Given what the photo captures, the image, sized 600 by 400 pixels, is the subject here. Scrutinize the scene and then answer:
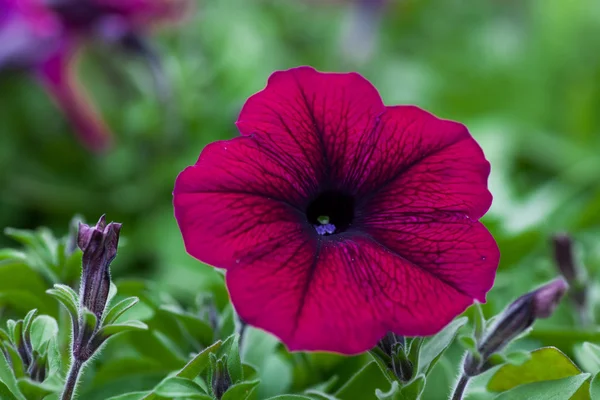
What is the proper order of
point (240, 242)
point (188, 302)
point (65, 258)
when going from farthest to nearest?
point (188, 302) < point (65, 258) < point (240, 242)

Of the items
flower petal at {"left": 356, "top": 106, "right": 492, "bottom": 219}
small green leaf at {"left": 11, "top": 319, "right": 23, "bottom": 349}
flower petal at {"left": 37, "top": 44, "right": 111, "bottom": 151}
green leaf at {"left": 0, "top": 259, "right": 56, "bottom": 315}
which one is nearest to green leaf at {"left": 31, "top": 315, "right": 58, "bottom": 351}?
small green leaf at {"left": 11, "top": 319, "right": 23, "bottom": 349}

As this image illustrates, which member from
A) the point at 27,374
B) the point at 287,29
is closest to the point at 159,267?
the point at 27,374

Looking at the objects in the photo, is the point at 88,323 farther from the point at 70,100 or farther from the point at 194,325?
the point at 70,100

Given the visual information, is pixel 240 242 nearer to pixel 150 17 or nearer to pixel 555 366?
pixel 555 366

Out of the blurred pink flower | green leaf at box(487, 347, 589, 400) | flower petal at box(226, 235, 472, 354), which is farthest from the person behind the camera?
the blurred pink flower

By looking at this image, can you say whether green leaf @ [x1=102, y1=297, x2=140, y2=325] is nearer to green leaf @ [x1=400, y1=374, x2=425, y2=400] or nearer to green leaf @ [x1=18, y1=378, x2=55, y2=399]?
green leaf @ [x1=18, y1=378, x2=55, y2=399]

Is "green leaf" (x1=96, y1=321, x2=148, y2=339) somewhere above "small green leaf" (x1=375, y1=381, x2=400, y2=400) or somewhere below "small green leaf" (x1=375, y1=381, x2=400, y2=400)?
above
